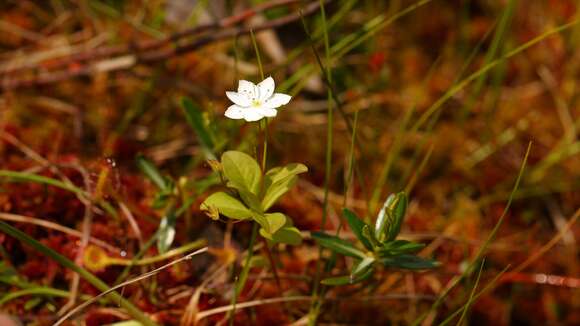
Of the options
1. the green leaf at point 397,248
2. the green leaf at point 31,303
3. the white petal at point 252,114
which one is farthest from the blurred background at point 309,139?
the white petal at point 252,114

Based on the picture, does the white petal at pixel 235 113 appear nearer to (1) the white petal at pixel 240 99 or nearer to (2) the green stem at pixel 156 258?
(1) the white petal at pixel 240 99

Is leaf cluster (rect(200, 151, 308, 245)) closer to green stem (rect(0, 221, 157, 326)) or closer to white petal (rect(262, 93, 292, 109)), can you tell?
white petal (rect(262, 93, 292, 109))

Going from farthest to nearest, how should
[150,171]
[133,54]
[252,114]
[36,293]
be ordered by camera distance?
[133,54] < [150,171] < [36,293] < [252,114]

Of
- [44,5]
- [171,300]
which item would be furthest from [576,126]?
[44,5]

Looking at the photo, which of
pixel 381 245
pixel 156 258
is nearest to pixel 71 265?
pixel 156 258

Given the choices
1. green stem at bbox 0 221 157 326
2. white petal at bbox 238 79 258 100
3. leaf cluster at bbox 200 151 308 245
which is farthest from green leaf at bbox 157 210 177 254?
white petal at bbox 238 79 258 100

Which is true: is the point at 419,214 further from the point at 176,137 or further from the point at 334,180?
the point at 176,137

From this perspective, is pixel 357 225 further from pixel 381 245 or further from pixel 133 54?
pixel 133 54
